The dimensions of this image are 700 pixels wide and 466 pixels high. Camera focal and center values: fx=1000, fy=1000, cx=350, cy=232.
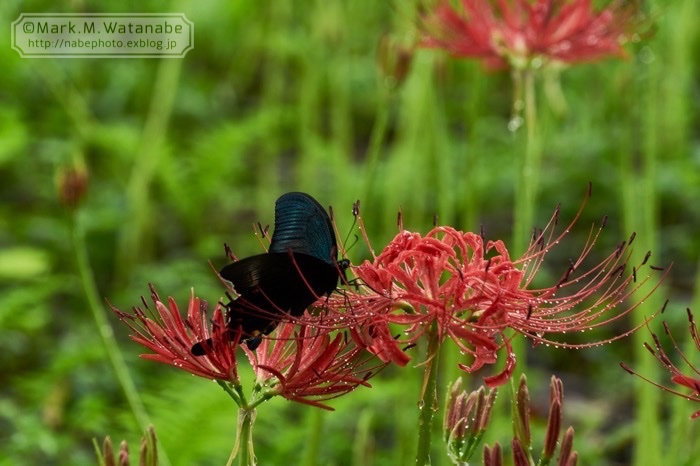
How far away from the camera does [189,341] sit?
3.58 ft

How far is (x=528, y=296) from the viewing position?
1098mm

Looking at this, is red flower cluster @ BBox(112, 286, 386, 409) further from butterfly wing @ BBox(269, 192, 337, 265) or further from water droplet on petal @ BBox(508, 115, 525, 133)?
water droplet on petal @ BBox(508, 115, 525, 133)

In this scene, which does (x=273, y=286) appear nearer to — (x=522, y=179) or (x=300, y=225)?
(x=300, y=225)

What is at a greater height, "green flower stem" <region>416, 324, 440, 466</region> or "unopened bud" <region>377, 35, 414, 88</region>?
"unopened bud" <region>377, 35, 414, 88</region>

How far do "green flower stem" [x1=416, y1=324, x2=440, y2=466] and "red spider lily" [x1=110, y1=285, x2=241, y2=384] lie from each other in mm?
198

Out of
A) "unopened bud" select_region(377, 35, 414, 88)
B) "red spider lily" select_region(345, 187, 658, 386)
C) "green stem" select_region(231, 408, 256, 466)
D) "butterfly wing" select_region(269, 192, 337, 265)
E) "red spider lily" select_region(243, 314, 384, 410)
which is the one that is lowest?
"green stem" select_region(231, 408, 256, 466)

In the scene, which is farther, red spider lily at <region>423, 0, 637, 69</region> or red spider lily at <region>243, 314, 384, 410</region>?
red spider lily at <region>423, 0, 637, 69</region>

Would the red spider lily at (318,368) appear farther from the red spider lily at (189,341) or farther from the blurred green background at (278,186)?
the blurred green background at (278,186)

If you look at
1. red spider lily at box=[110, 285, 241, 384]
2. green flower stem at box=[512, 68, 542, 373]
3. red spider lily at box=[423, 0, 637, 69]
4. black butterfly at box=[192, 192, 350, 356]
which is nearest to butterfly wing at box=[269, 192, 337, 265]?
black butterfly at box=[192, 192, 350, 356]

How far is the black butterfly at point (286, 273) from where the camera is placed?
1028 millimetres

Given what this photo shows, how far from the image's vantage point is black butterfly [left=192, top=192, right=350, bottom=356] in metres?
1.03

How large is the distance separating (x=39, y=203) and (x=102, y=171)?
44cm

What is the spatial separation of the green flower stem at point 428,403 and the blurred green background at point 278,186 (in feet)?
2.45

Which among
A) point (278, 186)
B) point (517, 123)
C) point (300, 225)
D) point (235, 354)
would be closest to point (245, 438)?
point (235, 354)
